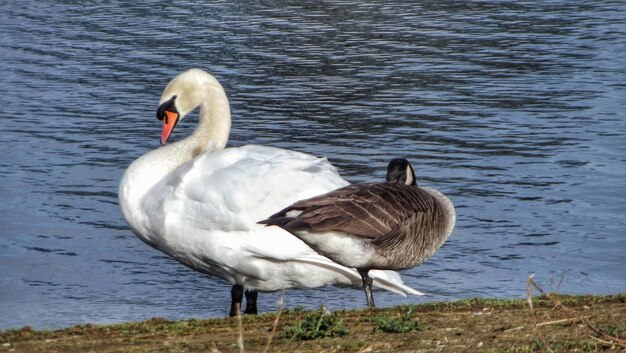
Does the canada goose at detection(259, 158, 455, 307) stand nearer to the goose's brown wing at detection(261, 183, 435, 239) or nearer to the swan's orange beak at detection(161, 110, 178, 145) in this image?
the goose's brown wing at detection(261, 183, 435, 239)

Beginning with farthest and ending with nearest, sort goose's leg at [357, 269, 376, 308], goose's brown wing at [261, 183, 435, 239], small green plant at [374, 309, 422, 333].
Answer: goose's leg at [357, 269, 376, 308]
goose's brown wing at [261, 183, 435, 239]
small green plant at [374, 309, 422, 333]

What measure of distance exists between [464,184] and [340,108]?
4559 mm

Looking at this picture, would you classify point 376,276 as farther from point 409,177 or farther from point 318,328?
point 318,328

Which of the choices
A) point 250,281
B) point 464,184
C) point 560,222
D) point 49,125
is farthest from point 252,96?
point 250,281

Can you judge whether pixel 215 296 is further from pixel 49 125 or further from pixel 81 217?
pixel 49 125

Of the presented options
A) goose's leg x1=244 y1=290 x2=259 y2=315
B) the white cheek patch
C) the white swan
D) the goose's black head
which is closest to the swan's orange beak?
the white swan

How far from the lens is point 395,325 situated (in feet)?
18.5

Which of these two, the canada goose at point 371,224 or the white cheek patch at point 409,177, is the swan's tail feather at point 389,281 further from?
the white cheek patch at point 409,177

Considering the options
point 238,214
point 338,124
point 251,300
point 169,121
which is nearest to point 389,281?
point 251,300

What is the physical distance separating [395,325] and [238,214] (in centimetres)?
210

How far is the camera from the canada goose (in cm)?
636

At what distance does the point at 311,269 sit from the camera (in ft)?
25.2

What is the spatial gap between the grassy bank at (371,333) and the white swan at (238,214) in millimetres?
1147

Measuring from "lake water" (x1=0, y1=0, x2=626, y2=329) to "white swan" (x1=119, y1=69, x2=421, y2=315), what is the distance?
1.15m
